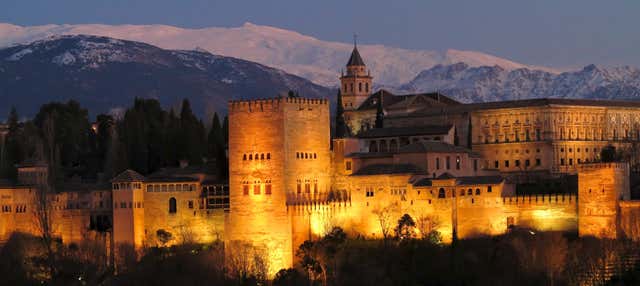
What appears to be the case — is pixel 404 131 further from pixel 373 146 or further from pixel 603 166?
pixel 603 166

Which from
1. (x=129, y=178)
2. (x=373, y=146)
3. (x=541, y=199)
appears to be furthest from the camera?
(x=373, y=146)

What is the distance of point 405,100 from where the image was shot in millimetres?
90250

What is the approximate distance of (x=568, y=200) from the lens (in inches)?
2349

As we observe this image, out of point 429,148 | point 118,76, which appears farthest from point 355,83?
point 118,76

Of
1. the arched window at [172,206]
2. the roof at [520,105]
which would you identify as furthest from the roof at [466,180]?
the roof at [520,105]

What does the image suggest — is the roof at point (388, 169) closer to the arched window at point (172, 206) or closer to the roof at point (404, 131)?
the arched window at point (172, 206)

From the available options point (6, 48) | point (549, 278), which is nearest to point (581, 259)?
point (549, 278)

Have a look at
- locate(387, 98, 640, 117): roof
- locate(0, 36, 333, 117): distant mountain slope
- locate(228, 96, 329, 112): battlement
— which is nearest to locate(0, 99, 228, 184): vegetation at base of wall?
locate(228, 96, 329, 112): battlement

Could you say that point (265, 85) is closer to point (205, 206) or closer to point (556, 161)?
point (556, 161)

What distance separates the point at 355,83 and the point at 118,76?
239ft

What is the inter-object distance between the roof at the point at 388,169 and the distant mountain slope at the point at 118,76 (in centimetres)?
9632

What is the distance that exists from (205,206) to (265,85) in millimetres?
104189

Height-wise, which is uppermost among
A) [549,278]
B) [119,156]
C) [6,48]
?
[6,48]

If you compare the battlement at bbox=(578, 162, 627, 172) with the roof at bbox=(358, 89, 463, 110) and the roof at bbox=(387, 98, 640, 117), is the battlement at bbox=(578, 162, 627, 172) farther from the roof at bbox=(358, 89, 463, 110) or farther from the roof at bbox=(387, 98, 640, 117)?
the roof at bbox=(358, 89, 463, 110)
